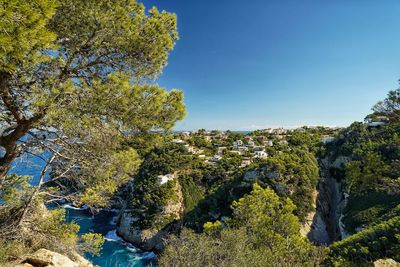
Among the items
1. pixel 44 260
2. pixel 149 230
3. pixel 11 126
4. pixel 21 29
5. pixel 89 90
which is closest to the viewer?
pixel 21 29

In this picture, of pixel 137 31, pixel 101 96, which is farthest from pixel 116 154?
pixel 137 31

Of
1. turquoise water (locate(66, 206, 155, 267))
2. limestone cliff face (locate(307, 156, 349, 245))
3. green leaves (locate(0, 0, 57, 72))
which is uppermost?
green leaves (locate(0, 0, 57, 72))

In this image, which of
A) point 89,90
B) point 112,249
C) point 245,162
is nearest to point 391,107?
point 89,90

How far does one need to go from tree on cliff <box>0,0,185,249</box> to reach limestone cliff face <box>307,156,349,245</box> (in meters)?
23.4

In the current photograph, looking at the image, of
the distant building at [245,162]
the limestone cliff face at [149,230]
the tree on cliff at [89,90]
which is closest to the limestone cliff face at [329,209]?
the distant building at [245,162]

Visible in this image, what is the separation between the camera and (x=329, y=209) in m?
31.8

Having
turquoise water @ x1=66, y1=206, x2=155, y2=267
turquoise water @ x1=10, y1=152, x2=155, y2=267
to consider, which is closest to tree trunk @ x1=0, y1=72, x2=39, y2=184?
turquoise water @ x1=10, y1=152, x2=155, y2=267

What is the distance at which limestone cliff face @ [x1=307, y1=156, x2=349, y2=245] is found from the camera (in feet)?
85.9

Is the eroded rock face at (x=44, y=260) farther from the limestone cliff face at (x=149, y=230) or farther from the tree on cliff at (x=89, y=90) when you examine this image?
the limestone cliff face at (x=149, y=230)

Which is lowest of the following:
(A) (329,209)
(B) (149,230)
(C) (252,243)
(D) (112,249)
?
(D) (112,249)

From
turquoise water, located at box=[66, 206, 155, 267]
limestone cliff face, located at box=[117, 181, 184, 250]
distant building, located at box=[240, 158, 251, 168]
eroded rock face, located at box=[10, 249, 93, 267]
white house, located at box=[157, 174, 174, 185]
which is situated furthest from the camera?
distant building, located at box=[240, 158, 251, 168]

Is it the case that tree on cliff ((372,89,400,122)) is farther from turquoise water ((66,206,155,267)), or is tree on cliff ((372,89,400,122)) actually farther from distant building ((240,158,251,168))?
distant building ((240,158,251,168))

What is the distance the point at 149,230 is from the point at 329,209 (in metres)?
24.8

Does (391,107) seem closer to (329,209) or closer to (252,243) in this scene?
(252,243)
